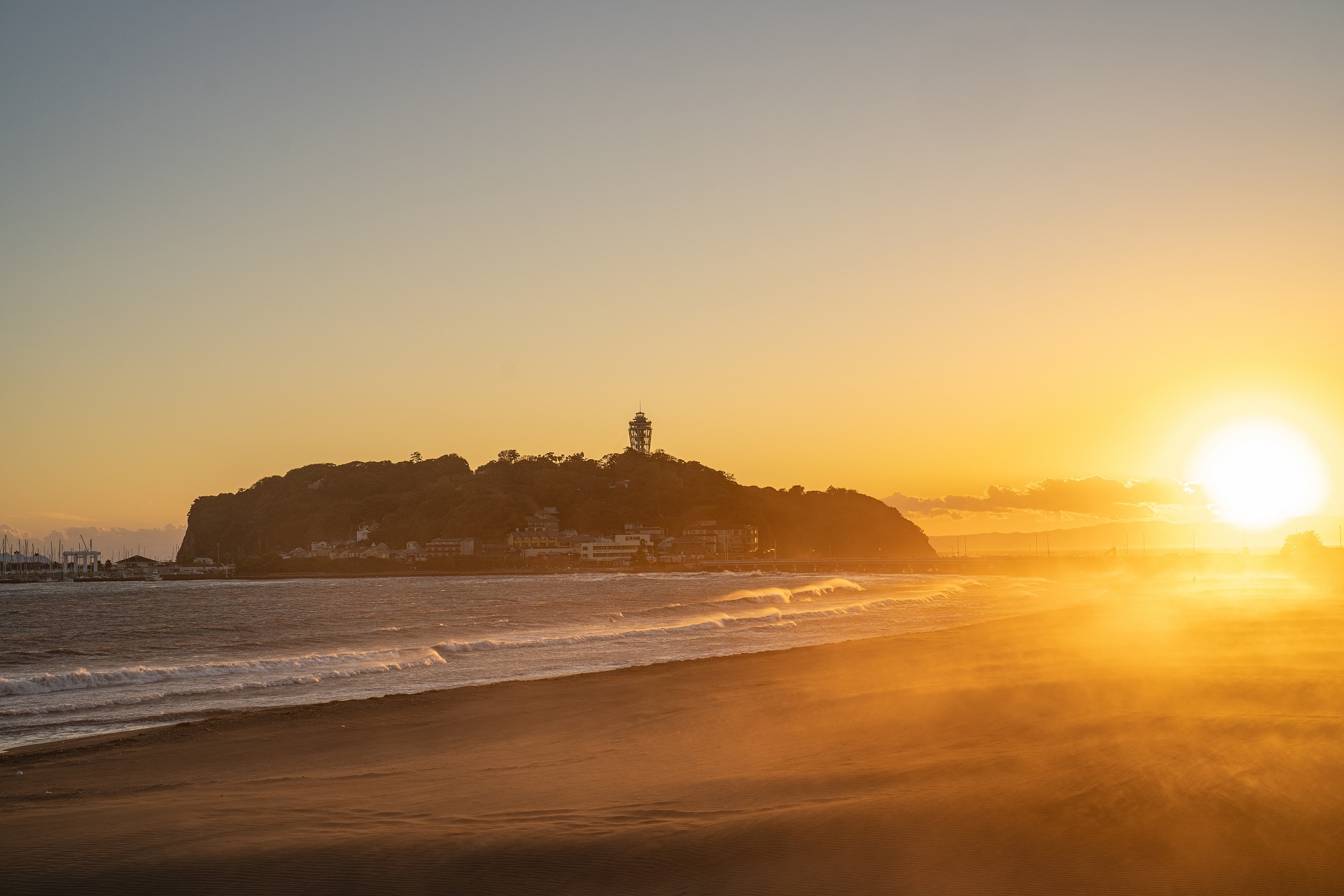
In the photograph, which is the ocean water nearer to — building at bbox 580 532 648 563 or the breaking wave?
the breaking wave

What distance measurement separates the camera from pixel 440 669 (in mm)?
22000

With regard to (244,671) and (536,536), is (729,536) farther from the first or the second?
(244,671)

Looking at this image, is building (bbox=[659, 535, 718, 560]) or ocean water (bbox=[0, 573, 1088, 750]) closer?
ocean water (bbox=[0, 573, 1088, 750])

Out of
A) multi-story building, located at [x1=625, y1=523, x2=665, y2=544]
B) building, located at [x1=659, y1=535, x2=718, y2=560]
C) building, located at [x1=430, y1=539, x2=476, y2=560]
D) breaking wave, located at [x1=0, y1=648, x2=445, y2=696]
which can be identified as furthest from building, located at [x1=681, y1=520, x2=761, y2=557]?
breaking wave, located at [x1=0, y1=648, x2=445, y2=696]

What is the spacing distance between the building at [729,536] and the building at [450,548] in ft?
144

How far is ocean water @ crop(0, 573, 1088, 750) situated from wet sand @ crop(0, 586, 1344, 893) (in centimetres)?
393

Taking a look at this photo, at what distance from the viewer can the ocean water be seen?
18.0 m

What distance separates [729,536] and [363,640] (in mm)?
150977

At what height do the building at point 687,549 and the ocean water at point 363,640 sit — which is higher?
the ocean water at point 363,640

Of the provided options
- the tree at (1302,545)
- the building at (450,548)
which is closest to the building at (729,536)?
the building at (450,548)

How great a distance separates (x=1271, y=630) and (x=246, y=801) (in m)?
25.8

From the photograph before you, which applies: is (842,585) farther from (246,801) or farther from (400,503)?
(400,503)

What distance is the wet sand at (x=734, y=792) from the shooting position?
650 cm

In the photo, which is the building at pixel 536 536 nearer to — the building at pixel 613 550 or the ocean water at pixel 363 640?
the building at pixel 613 550
